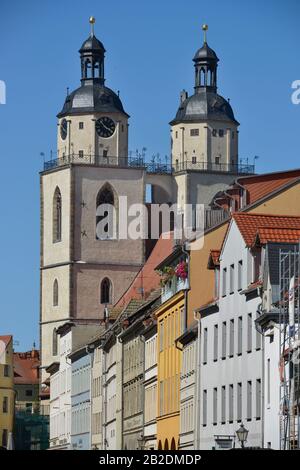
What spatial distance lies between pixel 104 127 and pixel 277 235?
96471mm

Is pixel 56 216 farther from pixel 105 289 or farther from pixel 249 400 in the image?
pixel 249 400

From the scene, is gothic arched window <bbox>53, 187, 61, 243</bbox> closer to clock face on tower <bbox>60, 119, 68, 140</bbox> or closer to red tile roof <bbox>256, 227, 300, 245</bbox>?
clock face on tower <bbox>60, 119, 68, 140</bbox>

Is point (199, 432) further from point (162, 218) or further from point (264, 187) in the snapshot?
point (162, 218)

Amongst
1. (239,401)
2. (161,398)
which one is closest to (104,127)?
(161,398)

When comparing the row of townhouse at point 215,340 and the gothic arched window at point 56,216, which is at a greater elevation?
the gothic arched window at point 56,216

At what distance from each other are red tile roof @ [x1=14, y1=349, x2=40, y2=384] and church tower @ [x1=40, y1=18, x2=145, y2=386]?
98.4ft

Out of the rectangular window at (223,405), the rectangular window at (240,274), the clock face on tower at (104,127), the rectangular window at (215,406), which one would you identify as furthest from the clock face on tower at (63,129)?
the rectangular window at (240,274)

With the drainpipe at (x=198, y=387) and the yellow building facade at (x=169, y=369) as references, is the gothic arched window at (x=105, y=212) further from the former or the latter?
the drainpipe at (x=198, y=387)

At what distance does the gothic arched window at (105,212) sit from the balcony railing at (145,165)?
2.55 meters

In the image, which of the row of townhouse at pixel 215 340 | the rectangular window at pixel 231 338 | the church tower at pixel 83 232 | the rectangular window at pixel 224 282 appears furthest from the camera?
the church tower at pixel 83 232

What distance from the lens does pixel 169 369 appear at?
6725 centimetres

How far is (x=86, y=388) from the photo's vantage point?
107 metres

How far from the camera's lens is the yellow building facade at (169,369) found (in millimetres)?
64050

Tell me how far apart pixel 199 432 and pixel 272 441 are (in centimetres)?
1263
